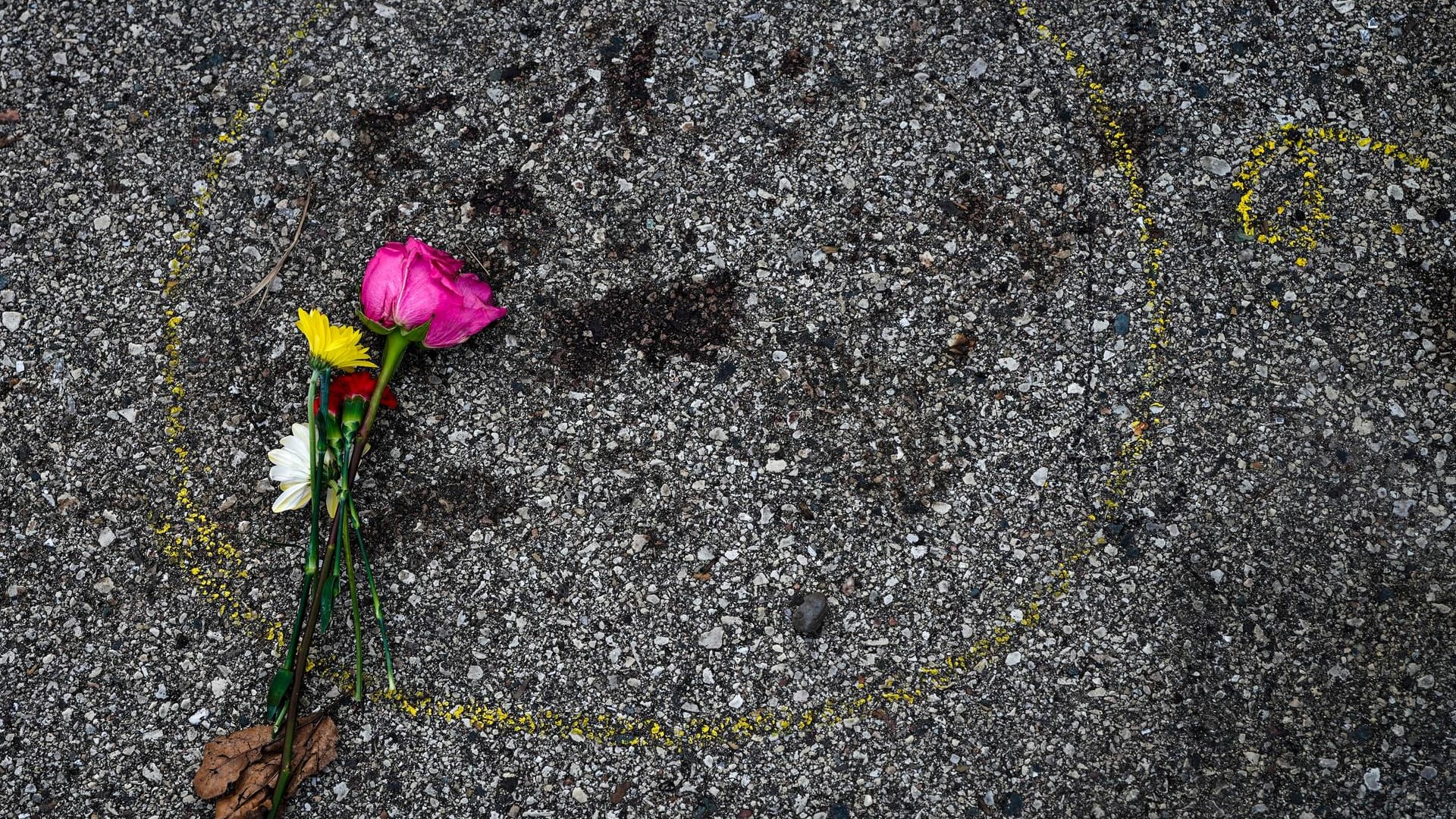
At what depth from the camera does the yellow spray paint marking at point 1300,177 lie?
2.66 metres

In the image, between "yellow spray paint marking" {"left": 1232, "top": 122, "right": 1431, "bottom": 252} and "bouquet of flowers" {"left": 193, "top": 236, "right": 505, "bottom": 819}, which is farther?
"yellow spray paint marking" {"left": 1232, "top": 122, "right": 1431, "bottom": 252}

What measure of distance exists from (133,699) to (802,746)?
6.21 ft

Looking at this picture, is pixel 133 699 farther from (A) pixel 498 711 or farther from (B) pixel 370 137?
(B) pixel 370 137

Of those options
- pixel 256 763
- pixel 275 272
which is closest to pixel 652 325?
pixel 275 272

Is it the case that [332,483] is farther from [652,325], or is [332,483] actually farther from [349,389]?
[652,325]

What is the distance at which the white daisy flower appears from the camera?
93.9 inches

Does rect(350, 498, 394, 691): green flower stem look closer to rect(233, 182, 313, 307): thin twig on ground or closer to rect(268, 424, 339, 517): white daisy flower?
rect(268, 424, 339, 517): white daisy flower

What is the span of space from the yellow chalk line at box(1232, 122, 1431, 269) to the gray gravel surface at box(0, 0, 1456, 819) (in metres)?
0.03

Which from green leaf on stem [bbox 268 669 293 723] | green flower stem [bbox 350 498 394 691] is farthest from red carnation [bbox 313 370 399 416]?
green leaf on stem [bbox 268 669 293 723]

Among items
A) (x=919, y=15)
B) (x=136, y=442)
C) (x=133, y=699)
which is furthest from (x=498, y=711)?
(x=919, y=15)

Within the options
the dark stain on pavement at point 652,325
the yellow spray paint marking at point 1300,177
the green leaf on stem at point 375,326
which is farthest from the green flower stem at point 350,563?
the yellow spray paint marking at point 1300,177

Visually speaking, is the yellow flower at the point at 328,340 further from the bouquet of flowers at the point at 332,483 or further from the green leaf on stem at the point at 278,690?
the green leaf on stem at the point at 278,690

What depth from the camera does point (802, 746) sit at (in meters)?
2.50

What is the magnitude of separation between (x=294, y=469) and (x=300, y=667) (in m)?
0.54
